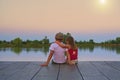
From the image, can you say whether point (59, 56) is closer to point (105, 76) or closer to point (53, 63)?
point (53, 63)

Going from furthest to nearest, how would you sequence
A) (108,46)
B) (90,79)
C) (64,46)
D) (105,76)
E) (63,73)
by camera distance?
(108,46), (64,46), (63,73), (105,76), (90,79)

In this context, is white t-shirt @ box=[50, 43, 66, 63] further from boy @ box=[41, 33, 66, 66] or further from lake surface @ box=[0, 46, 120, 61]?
lake surface @ box=[0, 46, 120, 61]

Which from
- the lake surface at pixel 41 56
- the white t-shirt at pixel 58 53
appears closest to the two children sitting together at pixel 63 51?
the white t-shirt at pixel 58 53

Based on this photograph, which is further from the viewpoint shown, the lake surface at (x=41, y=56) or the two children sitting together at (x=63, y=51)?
the lake surface at (x=41, y=56)

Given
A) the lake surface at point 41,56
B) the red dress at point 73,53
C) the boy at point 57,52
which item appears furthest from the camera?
the lake surface at point 41,56

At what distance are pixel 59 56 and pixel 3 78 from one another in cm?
261

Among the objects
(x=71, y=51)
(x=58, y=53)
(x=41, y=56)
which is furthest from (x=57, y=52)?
(x=41, y=56)

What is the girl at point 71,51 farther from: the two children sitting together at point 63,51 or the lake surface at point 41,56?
the lake surface at point 41,56

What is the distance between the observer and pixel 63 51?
7.90 meters

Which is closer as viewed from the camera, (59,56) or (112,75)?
(112,75)

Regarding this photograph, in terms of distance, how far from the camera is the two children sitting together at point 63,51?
7793mm

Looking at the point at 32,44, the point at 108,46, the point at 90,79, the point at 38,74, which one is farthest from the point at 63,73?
the point at 108,46

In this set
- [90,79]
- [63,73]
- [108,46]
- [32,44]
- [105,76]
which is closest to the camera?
[90,79]

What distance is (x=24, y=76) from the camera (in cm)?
570
